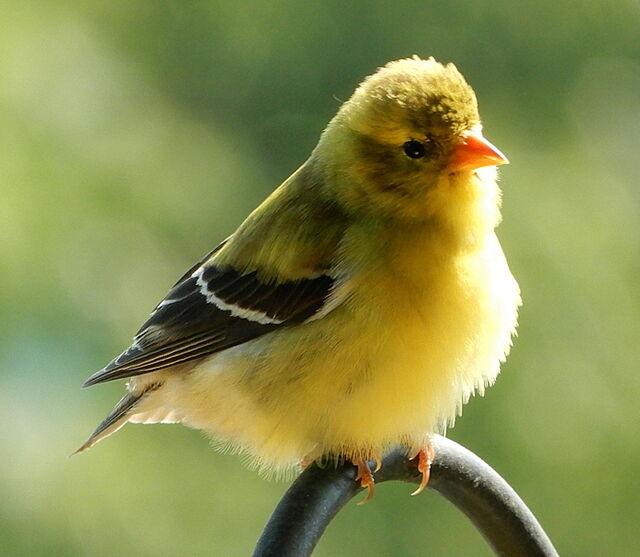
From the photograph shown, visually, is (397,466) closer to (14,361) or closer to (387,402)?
(387,402)

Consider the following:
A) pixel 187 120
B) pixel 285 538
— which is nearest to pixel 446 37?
pixel 187 120

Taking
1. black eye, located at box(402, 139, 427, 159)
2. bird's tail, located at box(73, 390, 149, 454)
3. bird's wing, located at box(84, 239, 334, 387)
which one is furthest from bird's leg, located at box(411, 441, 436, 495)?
bird's tail, located at box(73, 390, 149, 454)

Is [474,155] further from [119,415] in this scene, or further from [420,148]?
[119,415]

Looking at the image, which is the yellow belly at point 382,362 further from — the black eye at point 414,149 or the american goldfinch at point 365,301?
the black eye at point 414,149

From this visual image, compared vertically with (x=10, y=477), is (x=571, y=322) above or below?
above

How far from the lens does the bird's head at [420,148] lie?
2.36m

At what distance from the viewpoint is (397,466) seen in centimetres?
237

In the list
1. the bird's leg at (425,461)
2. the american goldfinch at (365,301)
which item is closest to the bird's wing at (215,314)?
the american goldfinch at (365,301)

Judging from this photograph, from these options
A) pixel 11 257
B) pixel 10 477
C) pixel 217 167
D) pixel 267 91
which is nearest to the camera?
pixel 10 477

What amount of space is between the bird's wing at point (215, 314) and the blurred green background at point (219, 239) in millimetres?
995

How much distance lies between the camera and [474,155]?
2320 millimetres

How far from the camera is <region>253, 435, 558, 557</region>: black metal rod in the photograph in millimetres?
1755

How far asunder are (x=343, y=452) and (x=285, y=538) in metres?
0.61

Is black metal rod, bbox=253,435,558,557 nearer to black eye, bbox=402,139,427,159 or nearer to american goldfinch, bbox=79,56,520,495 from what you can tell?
american goldfinch, bbox=79,56,520,495
